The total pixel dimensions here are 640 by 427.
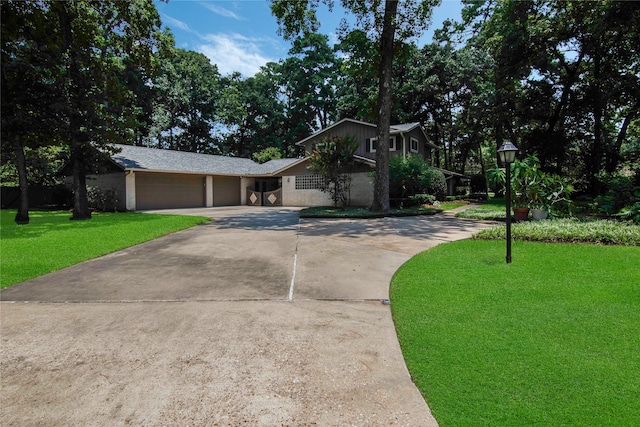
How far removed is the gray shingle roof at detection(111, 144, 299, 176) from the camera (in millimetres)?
18503

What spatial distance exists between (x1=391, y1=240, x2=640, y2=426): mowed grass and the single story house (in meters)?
14.1

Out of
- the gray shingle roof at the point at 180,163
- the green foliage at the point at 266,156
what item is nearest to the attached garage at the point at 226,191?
the gray shingle roof at the point at 180,163

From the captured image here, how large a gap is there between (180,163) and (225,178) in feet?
11.5

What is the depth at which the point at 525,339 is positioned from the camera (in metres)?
2.92

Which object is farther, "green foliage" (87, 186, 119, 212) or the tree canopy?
"green foliage" (87, 186, 119, 212)

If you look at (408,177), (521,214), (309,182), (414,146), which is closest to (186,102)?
(309,182)

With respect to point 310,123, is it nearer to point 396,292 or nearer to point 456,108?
point 456,108

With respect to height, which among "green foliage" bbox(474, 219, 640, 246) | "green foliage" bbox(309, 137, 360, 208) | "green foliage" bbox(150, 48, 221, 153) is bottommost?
"green foliage" bbox(474, 219, 640, 246)

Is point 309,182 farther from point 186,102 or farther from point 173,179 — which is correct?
point 186,102

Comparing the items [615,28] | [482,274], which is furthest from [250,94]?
[482,274]

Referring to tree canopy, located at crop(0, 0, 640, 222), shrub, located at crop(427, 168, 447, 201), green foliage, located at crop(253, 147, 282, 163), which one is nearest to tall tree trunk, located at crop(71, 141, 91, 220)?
tree canopy, located at crop(0, 0, 640, 222)

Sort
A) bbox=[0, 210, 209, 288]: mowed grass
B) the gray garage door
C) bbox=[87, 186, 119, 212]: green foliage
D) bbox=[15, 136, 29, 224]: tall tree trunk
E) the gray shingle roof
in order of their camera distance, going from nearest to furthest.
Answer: bbox=[0, 210, 209, 288]: mowed grass < bbox=[15, 136, 29, 224]: tall tree trunk < bbox=[87, 186, 119, 212]: green foliage < the gray shingle roof < the gray garage door

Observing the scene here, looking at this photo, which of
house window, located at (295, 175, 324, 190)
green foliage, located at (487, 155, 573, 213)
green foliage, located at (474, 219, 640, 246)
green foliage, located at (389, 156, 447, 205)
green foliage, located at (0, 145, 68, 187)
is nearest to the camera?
green foliage, located at (474, 219, 640, 246)

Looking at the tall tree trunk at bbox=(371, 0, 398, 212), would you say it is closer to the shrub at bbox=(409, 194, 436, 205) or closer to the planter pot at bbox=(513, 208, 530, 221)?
the shrub at bbox=(409, 194, 436, 205)
